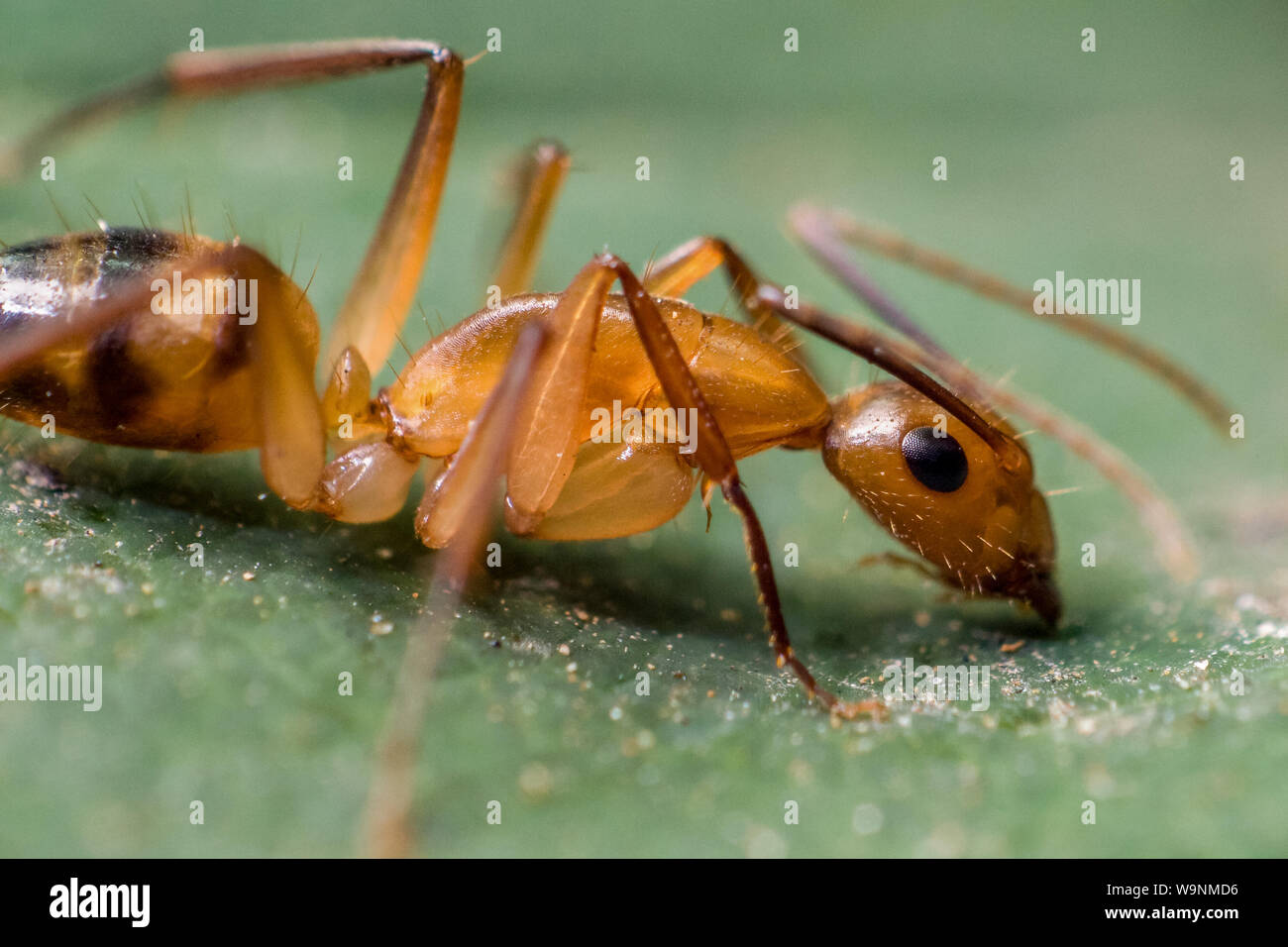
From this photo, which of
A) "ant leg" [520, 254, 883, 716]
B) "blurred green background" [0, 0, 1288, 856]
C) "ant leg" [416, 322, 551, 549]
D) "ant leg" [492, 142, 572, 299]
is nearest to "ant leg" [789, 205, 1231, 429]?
"blurred green background" [0, 0, 1288, 856]

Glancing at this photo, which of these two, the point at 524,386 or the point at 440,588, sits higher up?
the point at 524,386

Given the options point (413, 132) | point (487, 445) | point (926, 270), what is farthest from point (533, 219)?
point (487, 445)

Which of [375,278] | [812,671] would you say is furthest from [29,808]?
[375,278]

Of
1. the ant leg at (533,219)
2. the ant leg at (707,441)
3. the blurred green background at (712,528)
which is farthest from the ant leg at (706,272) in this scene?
the ant leg at (707,441)

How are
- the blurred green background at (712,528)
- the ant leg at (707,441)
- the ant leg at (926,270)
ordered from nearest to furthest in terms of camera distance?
1. the blurred green background at (712,528)
2. the ant leg at (707,441)
3. the ant leg at (926,270)

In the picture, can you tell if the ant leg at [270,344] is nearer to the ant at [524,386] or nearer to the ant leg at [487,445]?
the ant at [524,386]

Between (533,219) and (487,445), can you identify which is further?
(533,219)

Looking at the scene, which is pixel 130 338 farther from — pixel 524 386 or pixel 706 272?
pixel 706 272

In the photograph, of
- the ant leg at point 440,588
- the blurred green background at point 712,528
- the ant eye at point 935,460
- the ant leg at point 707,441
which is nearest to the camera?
the ant leg at point 440,588
